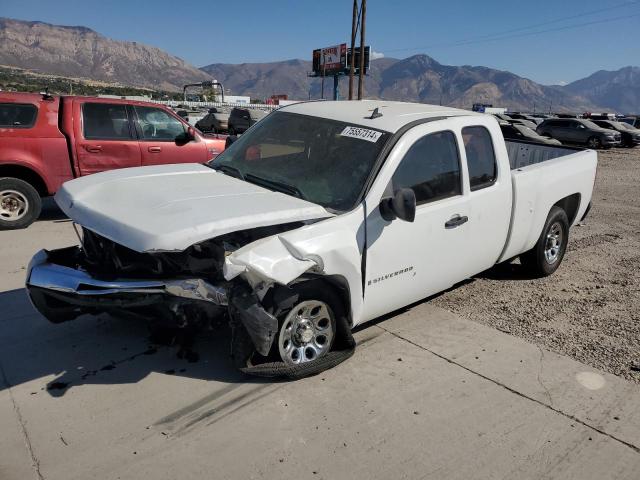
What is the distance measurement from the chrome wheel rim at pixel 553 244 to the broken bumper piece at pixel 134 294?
13.6ft

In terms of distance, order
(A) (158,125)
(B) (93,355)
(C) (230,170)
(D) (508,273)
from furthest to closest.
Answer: (A) (158,125) → (D) (508,273) → (C) (230,170) → (B) (93,355)

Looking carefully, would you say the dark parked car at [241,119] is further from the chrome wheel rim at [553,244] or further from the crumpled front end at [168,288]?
the crumpled front end at [168,288]

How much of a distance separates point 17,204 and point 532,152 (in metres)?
→ 7.02

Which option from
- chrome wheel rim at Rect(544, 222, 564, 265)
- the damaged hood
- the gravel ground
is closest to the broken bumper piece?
the damaged hood

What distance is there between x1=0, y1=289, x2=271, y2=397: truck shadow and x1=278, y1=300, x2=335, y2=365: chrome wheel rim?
31 centimetres

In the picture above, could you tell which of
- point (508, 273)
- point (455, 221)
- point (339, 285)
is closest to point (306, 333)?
point (339, 285)

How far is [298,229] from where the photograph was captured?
3.24 meters

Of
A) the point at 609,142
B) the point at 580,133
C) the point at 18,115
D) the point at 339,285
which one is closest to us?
the point at 339,285

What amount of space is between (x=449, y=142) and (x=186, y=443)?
3.00 metres

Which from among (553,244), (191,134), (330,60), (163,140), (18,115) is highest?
(330,60)

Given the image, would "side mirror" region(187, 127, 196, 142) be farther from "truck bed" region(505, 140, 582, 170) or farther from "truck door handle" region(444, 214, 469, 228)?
"truck door handle" region(444, 214, 469, 228)

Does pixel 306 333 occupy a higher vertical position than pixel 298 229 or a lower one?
lower

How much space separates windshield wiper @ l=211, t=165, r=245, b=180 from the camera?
167 inches

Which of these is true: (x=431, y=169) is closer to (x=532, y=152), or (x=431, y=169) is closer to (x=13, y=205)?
(x=532, y=152)
